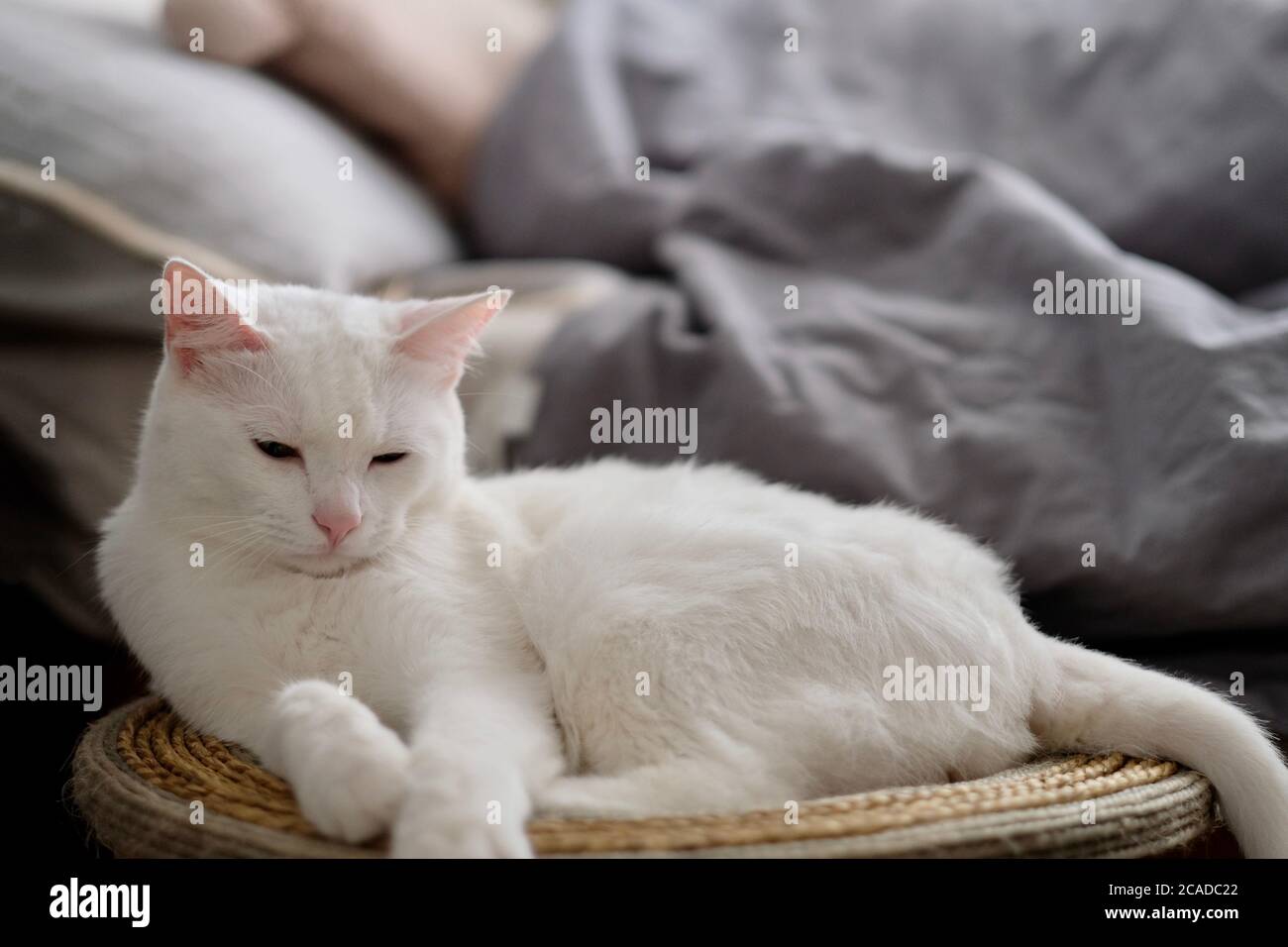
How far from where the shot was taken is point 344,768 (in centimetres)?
77

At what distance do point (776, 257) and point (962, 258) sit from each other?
312 millimetres

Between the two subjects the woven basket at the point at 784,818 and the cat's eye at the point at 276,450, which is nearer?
the woven basket at the point at 784,818

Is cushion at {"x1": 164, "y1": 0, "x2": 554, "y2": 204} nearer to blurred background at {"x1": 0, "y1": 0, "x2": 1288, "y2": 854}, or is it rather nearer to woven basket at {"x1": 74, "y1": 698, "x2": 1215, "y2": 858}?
blurred background at {"x1": 0, "y1": 0, "x2": 1288, "y2": 854}

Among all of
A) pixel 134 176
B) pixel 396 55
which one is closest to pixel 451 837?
pixel 134 176

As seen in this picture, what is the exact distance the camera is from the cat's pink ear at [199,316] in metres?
0.91

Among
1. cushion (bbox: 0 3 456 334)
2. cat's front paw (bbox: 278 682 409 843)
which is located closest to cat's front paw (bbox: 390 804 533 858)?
cat's front paw (bbox: 278 682 409 843)

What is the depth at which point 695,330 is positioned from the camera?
1.55 m

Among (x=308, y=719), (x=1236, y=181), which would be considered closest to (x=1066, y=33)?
(x=1236, y=181)

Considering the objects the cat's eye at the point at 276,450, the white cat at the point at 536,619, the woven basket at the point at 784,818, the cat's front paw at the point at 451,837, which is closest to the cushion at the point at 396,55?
the white cat at the point at 536,619

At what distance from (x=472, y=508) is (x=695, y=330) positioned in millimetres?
573

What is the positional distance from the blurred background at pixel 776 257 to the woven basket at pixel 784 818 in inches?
9.2

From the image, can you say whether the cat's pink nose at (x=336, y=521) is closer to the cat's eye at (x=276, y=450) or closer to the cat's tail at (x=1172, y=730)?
the cat's eye at (x=276, y=450)

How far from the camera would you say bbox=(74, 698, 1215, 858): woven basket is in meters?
0.77

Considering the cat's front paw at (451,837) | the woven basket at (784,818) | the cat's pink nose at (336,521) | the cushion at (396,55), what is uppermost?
the cushion at (396,55)
